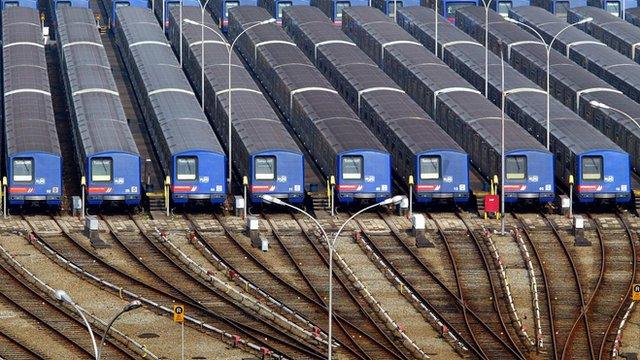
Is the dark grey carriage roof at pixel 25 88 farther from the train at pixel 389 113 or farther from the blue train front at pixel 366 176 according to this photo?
the train at pixel 389 113

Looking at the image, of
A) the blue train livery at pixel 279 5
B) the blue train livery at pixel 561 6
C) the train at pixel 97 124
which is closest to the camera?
the train at pixel 97 124

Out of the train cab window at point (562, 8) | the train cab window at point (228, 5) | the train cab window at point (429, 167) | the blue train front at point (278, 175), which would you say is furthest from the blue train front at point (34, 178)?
the train cab window at point (562, 8)

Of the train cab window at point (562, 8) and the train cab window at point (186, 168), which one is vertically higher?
the train cab window at point (186, 168)

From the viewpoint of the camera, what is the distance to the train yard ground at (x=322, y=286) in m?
86.9

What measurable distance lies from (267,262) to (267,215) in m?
9.84

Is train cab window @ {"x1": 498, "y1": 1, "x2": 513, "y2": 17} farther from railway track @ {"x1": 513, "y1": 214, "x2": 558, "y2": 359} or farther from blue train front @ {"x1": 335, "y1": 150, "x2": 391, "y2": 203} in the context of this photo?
blue train front @ {"x1": 335, "y1": 150, "x2": 391, "y2": 203}

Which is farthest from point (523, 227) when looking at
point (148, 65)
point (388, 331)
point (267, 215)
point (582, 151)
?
point (148, 65)

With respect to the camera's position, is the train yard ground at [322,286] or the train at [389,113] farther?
the train at [389,113]

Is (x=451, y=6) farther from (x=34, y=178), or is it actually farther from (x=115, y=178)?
(x=34, y=178)

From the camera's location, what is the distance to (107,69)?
130m

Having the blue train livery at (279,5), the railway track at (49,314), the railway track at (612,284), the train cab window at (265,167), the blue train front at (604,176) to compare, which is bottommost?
the railway track at (612,284)

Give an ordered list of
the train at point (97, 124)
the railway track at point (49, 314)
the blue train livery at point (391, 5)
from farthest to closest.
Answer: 1. the blue train livery at point (391, 5)
2. the train at point (97, 124)
3. the railway track at point (49, 314)

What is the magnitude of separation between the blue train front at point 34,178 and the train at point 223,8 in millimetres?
50703

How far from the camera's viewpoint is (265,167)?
109125 mm
